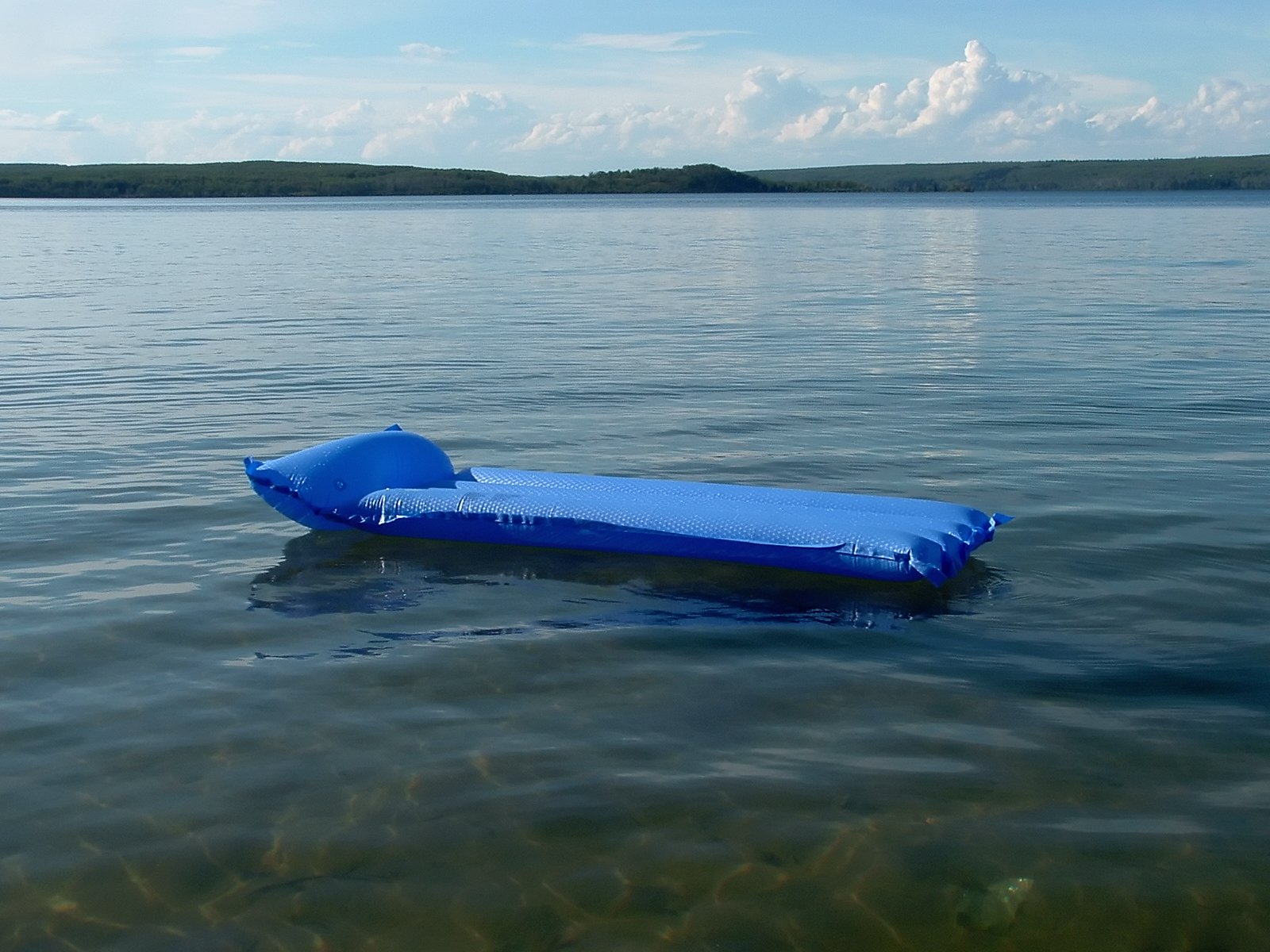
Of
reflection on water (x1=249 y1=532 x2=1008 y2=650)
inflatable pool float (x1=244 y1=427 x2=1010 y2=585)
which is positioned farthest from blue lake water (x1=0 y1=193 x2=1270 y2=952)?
inflatable pool float (x1=244 y1=427 x2=1010 y2=585)

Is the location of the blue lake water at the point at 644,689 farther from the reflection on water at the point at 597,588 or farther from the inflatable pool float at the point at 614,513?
the inflatable pool float at the point at 614,513

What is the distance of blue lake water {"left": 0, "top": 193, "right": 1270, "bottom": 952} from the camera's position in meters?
4.43

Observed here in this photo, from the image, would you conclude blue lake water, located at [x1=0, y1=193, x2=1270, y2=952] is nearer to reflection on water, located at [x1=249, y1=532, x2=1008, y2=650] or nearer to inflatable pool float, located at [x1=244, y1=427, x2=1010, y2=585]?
reflection on water, located at [x1=249, y1=532, x2=1008, y2=650]

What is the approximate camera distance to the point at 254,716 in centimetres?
581

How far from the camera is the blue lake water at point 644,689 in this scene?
14.5 ft

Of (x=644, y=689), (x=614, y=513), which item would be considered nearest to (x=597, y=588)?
(x=614, y=513)

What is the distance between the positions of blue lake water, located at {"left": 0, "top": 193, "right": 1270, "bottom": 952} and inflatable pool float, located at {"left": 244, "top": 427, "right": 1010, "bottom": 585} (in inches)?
9.1

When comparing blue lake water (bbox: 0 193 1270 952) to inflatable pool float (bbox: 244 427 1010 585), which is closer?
blue lake water (bbox: 0 193 1270 952)

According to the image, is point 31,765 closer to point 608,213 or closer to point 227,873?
point 227,873

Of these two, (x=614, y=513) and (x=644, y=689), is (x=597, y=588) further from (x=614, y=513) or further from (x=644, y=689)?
(x=644, y=689)

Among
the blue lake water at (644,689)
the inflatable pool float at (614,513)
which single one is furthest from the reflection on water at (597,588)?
the inflatable pool float at (614,513)

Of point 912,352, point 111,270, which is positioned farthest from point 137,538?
point 111,270

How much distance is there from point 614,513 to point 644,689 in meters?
1.70

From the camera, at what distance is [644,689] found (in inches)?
238
